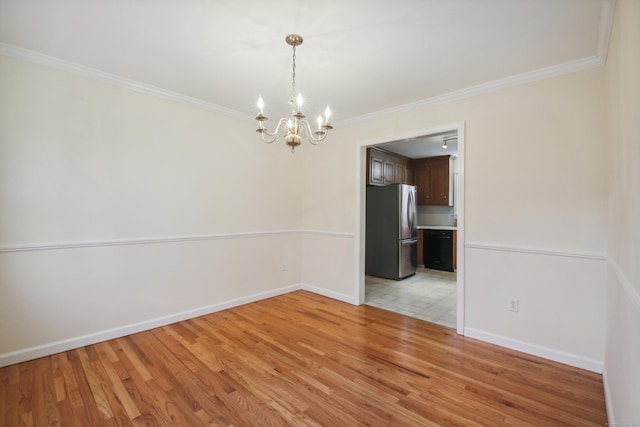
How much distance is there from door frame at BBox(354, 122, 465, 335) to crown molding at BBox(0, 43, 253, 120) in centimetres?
190

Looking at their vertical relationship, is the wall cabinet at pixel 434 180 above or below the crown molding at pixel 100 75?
below

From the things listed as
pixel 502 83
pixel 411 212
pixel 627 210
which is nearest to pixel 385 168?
pixel 411 212

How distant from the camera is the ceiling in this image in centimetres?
178

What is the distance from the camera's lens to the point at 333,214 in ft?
13.5

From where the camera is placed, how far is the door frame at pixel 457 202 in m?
2.93

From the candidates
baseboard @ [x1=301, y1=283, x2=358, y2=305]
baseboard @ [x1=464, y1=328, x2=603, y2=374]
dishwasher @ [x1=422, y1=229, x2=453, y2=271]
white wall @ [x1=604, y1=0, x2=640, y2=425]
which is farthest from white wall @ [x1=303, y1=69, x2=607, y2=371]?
dishwasher @ [x1=422, y1=229, x2=453, y2=271]

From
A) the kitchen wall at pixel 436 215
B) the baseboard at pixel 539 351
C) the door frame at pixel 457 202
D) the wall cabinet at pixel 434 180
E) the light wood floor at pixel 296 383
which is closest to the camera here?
the light wood floor at pixel 296 383

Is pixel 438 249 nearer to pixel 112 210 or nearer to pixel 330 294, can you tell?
pixel 330 294

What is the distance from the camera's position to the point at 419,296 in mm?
4223

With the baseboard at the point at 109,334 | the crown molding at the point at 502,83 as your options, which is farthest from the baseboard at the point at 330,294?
the crown molding at the point at 502,83

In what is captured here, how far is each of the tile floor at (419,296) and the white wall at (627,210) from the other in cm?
181

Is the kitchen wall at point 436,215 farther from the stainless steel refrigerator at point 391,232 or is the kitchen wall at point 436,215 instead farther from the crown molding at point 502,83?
the crown molding at point 502,83

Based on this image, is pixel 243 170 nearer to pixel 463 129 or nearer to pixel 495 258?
pixel 463 129

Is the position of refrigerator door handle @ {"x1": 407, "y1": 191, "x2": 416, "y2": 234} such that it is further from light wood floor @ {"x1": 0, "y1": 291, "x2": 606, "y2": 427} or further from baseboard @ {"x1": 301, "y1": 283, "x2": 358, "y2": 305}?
light wood floor @ {"x1": 0, "y1": 291, "x2": 606, "y2": 427}
